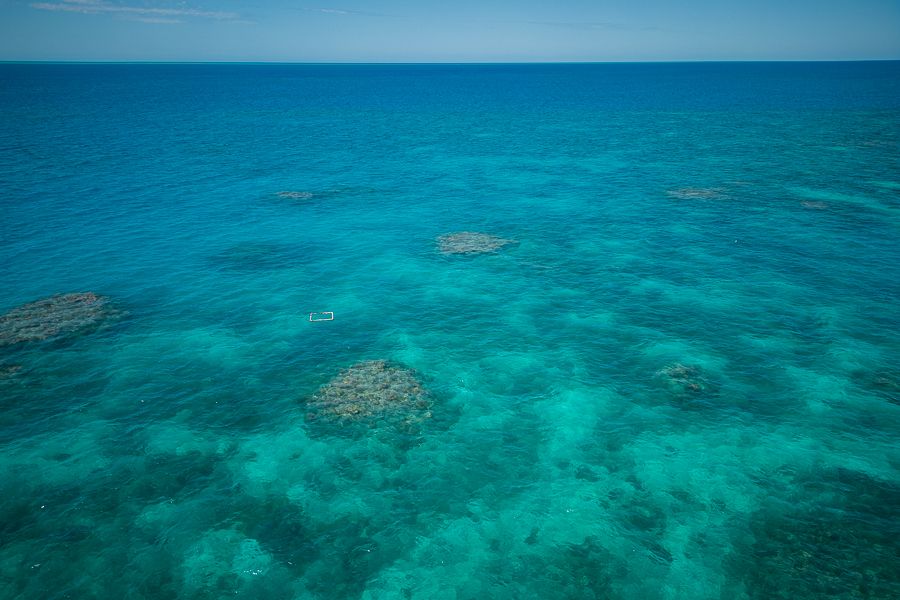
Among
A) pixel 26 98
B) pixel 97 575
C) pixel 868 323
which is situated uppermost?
pixel 26 98

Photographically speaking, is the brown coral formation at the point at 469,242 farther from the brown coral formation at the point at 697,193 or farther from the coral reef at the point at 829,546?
the coral reef at the point at 829,546

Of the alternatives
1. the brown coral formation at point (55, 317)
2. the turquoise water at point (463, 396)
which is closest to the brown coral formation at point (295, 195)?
the turquoise water at point (463, 396)

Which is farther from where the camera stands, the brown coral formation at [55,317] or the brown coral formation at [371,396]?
the brown coral formation at [55,317]

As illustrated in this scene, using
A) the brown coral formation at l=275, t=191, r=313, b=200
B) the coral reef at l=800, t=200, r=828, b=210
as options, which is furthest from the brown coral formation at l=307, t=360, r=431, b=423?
the coral reef at l=800, t=200, r=828, b=210

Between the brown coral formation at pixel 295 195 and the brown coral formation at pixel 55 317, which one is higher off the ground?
the brown coral formation at pixel 295 195

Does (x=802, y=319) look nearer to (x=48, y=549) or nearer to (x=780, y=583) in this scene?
(x=780, y=583)

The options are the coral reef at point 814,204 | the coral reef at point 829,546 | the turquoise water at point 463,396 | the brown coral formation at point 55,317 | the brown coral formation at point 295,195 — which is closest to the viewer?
the coral reef at point 829,546

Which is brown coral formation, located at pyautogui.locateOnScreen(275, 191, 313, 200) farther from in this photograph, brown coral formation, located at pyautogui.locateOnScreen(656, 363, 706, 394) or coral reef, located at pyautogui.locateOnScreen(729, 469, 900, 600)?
coral reef, located at pyautogui.locateOnScreen(729, 469, 900, 600)

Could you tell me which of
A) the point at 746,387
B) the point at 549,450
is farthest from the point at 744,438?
the point at 549,450
